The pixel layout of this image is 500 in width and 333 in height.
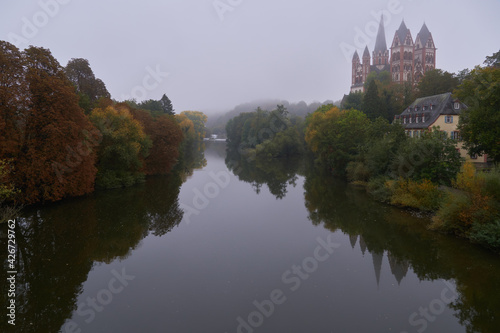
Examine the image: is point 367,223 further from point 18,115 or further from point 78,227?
point 18,115

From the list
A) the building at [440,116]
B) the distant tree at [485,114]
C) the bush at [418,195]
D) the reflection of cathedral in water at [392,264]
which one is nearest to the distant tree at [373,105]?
the building at [440,116]

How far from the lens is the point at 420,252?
16328 millimetres

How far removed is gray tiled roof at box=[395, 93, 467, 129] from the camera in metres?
43.2

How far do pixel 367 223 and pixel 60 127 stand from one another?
22.4 metres

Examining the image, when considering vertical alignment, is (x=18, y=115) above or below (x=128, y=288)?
above

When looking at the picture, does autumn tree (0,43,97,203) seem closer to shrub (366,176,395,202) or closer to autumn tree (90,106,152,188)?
autumn tree (90,106,152,188)

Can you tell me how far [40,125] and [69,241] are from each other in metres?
10.7

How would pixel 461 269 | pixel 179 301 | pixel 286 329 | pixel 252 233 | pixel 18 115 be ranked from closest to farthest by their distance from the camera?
pixel 286 329, pixel 179 301, pixel 461 269, pixel 252 233, pixel 18 115

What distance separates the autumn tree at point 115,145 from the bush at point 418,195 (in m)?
24.8

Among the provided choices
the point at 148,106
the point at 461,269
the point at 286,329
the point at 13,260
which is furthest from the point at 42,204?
the point at 148,106

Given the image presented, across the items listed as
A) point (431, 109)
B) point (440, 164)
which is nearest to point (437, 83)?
point (431, 109)

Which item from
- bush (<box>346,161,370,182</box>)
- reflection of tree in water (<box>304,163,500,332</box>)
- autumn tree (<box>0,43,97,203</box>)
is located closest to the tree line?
autumn tree (<box>0,43,97,203</box>)

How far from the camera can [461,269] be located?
14.2 meters

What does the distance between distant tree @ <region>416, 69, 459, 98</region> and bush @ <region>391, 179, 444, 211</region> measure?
3871 cm
